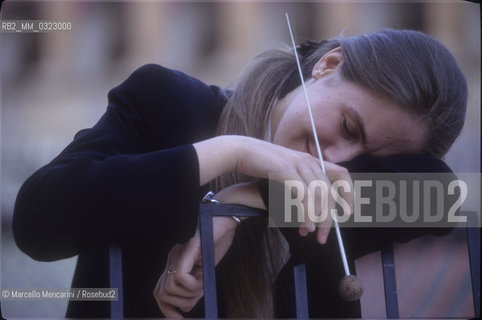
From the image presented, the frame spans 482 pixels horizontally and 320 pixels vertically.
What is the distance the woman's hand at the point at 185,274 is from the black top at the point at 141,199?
0.8 inches

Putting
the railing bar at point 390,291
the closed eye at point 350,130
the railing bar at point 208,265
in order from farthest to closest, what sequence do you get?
the closed eye at point 350,130, the railing bar at point 390,291, the railing bar at point 208,265

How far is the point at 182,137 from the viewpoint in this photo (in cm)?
95

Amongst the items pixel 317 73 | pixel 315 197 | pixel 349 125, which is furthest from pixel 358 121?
pixel 315 197

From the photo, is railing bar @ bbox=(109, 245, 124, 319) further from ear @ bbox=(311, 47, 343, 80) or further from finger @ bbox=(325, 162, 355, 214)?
ear @ bbox=(311, 47, 343, 80)

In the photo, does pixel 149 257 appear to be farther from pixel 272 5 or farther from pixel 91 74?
pixel 272 5

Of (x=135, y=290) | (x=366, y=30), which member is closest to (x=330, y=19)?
(x=366, y=30)

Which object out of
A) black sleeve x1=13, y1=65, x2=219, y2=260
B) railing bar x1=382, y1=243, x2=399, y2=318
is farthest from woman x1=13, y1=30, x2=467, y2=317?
railing bar x1=382, y1=243, x2=399, y2=318

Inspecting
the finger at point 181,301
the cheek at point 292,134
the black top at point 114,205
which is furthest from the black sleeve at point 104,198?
the cheek at point 292,134

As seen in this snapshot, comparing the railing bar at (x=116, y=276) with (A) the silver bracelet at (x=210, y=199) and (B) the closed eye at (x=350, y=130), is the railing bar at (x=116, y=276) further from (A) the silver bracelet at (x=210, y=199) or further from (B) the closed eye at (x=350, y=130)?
(B) the closed eye at (x=350, y=130)

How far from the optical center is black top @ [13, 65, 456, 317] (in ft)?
2.40

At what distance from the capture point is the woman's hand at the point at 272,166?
771 millimetres

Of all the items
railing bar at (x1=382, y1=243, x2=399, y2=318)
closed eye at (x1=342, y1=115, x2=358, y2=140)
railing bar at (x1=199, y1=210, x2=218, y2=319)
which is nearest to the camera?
railing bar at (x1=199, y1=210, x2=218, y2=319)

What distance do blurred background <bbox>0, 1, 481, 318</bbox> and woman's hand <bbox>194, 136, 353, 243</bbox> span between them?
223 mm

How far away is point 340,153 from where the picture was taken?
931 mm
